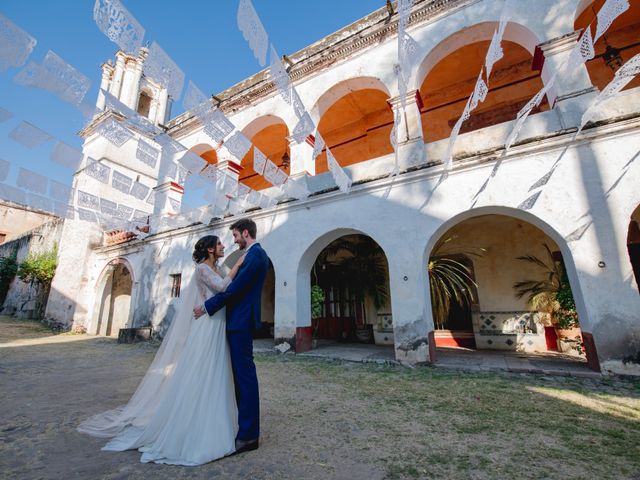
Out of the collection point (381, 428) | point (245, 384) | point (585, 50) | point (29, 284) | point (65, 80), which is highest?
point (585, 50)

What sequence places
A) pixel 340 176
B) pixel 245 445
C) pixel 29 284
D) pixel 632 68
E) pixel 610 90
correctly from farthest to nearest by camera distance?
pixel 29 284 → pixel 340 176 → pixel 610 90 → pixel 632 68 → pixel 245 445

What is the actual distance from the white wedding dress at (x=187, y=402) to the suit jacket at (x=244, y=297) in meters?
0.11

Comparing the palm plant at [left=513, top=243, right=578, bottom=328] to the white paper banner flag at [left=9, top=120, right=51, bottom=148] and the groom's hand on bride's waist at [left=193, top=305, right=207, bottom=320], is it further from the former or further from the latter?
the white paper banner flag at [left=9, top=120, right=51, bottom=148]

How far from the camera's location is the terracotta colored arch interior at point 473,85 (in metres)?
7.92

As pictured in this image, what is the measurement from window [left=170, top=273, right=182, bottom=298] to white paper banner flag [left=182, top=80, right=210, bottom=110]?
714 cm

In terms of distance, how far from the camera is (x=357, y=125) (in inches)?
405

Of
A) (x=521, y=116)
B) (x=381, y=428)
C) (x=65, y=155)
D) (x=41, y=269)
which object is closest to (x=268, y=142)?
(x=65, y=155)

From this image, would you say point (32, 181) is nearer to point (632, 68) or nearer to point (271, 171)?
point (271, 171)

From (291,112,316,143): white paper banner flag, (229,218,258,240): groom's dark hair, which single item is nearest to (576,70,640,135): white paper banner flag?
(291,112,316,143): white paper banner flag

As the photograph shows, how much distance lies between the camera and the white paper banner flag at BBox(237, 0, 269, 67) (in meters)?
2.92

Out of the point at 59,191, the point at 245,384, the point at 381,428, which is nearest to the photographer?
the point at 245,384

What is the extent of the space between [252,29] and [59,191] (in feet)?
16.4

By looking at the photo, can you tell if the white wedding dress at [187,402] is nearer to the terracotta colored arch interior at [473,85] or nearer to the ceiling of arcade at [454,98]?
the ceiling of arcade at [454,98]

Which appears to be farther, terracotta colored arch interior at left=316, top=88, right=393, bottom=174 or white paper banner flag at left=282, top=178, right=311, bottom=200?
terracotta colored arch interior at left=316, top=88, right=393, bottom=174
